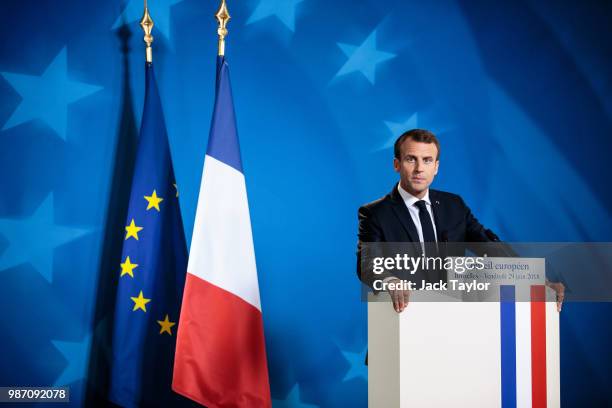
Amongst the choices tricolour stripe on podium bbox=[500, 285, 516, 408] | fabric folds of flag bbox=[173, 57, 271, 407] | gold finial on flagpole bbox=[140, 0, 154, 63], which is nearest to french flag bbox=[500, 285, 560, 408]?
tricolour stripe on podium bbox=[500, 285, 516, 408]

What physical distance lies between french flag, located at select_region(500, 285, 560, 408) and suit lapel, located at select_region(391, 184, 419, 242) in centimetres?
48

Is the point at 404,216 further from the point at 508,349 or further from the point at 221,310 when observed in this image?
the point at 221,310

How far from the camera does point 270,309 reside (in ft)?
11.1

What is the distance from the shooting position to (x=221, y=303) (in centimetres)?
276

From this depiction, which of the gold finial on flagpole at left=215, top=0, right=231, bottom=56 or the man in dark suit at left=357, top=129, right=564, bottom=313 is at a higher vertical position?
the gold finial on flagpole at left=215, top=0, right=231, bottom=56

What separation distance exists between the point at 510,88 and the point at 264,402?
233 cm

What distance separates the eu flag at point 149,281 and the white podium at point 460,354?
155 centimetres

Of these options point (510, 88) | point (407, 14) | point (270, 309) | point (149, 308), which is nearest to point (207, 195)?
point (149, 308)

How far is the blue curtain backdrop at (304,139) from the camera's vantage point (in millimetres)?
3252

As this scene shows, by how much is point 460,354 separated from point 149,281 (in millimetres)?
1762

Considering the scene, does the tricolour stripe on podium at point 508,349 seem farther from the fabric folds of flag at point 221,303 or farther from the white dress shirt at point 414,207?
the fabric folds of flag at point 221,303

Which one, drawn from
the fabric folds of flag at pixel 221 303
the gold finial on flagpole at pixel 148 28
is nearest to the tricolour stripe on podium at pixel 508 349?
the fabric folds of flag at pixel 221 303

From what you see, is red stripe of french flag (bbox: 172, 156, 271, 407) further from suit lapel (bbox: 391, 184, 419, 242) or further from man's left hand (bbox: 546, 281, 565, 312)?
man's left hand (bbox: 546, 281, 565, 312)

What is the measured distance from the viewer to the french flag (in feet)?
5.61
